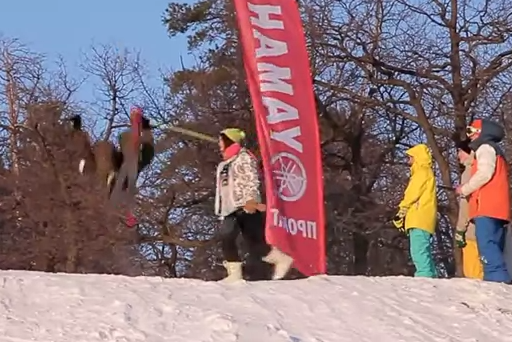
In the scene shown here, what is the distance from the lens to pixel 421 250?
35.9 ft

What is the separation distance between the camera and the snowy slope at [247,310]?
7.43 meters

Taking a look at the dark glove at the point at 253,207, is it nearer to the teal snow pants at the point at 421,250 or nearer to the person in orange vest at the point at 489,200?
the teal snow pants at the point at 421,250

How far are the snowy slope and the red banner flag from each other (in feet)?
3.34

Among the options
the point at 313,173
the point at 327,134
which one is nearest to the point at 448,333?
the point at 313,173

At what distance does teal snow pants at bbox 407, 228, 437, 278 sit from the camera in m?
10.9

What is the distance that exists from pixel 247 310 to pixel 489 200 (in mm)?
3020

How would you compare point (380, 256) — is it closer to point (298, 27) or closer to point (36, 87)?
point (36, 87)

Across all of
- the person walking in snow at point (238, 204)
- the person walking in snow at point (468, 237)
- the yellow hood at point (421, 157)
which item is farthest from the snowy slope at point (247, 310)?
the yellow hood at point (421, 157)

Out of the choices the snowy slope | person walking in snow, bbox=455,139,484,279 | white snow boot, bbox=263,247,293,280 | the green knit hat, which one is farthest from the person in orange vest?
the green knit hat

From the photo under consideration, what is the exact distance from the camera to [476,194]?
10117 mm

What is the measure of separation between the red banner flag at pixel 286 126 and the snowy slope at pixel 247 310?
3.34 ft

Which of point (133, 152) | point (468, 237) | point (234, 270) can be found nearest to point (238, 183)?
point (234, 270)

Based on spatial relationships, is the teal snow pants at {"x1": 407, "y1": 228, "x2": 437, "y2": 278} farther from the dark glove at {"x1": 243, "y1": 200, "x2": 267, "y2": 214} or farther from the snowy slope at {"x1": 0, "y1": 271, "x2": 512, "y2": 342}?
the dark glove at {"x1": 243, "y1": 200, "x2": 267, "y2": 214}

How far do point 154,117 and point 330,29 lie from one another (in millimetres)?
7936
